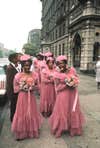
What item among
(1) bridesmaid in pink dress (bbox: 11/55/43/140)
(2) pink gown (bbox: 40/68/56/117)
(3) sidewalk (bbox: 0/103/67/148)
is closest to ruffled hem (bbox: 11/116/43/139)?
(1) bridesmaid in pink dress (bbox: 11/55/43/140)

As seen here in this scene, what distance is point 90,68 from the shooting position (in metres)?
21.0

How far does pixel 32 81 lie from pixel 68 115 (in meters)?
1.19

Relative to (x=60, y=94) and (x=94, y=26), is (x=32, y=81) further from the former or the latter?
(x=94, y=26)

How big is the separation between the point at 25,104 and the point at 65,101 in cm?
94

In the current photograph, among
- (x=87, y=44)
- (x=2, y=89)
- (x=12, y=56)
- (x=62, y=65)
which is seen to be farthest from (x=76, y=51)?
(x=62, y=65)

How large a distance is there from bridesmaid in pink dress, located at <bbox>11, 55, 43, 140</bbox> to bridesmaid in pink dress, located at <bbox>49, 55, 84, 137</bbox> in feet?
1.85

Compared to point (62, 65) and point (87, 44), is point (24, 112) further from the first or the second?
point (87, 44)

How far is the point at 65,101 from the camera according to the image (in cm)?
500

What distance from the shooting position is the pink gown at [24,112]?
4.74m

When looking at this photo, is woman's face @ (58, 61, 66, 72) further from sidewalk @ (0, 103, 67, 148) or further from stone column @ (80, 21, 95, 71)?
stone column @ (80, 21, 95, 71)

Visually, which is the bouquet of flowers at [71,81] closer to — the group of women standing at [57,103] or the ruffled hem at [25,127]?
the group of women standing at [57,103]

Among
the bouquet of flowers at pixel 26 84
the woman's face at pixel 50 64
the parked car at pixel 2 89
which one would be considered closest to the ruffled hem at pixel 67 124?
the bouquet of flowers at pixel 26 84

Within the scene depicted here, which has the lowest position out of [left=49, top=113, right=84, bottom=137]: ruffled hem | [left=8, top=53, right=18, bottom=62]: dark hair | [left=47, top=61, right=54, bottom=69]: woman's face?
[left=49, top=113, right=84, bottom=137]: ruffled hem

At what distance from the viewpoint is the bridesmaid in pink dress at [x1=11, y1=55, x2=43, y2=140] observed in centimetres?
473
